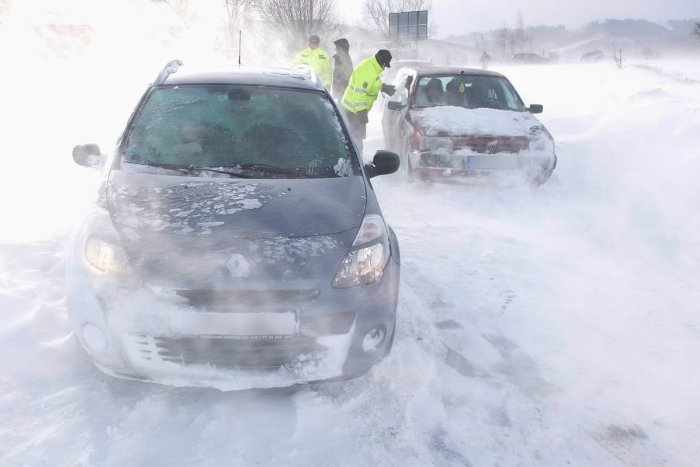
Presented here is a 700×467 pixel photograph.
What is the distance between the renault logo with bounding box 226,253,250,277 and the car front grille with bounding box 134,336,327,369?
0.95ft

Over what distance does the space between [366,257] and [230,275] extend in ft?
2.25

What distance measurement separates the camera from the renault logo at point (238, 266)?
244 centimetres

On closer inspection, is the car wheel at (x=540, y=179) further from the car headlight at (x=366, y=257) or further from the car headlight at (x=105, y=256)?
the car headlight at (x=105, y=256)

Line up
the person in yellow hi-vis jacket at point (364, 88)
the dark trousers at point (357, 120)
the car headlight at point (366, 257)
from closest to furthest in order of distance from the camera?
1. the car headlight at point (366, 257)
2. the person in yellow hi-vis jacket at point (364, 88)
3. the dark trousers at point (357, 120)

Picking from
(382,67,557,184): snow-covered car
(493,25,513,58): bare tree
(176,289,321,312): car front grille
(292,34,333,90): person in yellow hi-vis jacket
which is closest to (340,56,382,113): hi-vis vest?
(382,67,557,184): snow-covered car

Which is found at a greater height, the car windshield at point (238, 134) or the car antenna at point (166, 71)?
the car antenna at point (166, 71)

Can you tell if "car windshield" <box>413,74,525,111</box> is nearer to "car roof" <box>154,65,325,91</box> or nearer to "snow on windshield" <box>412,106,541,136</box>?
"snow on windshield" <box>412,106,541,136</box>

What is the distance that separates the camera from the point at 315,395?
2791mm

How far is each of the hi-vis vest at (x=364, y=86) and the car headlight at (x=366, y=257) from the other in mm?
5610

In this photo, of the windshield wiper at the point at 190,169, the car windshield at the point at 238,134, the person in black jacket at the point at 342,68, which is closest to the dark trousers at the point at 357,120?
the person in black jacket at the point at 342,68

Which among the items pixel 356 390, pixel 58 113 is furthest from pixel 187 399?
pixel 58 113

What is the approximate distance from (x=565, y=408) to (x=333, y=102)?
2550mm

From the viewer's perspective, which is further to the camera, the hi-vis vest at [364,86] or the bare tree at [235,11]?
the bare tree at [235,11]

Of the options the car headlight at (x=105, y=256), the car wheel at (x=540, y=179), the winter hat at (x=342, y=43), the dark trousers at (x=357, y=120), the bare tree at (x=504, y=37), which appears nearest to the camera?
the car headlight at (x=105, y=256)
